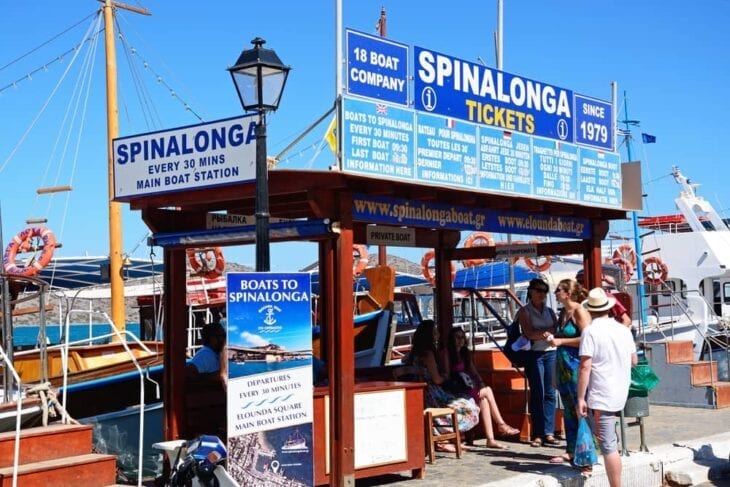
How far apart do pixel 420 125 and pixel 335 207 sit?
1258mm

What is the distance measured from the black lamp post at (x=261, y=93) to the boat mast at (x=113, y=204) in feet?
34.2

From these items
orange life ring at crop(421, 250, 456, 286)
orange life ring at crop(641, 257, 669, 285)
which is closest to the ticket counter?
orange life ring at crop(421, 250, 456, 286)

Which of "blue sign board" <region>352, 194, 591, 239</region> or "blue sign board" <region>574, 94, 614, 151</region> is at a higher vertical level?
"blue sign board" <region>574, 94, 614, 151</region>

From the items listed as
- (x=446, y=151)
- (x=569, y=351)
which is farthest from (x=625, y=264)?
(x=446, y=151)

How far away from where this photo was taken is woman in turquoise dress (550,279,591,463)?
9.34m

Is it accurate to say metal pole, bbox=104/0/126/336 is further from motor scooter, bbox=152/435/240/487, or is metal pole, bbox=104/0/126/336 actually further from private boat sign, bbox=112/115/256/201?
motor scooter, bbox=152/435/240/487

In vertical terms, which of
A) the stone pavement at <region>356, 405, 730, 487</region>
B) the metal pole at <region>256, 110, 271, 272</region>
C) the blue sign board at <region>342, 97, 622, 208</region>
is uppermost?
the blue sign board at <region>342, 97, 622, 208</region>

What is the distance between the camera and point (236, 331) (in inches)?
292

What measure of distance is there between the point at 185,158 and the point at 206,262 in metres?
14.5

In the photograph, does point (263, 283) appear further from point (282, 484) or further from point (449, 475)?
point (449, 475)

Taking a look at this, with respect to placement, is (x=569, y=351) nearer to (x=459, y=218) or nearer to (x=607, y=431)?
(x=607, y=431)

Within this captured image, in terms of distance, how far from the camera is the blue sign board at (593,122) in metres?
11.4

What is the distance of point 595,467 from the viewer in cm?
958

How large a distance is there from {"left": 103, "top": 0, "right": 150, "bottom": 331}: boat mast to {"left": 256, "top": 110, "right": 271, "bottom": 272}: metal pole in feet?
34.3
